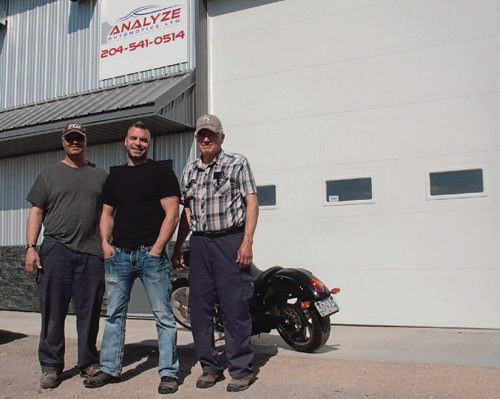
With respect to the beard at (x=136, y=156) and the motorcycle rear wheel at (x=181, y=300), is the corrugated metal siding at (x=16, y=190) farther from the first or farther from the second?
the beard at (x=136, y=156)

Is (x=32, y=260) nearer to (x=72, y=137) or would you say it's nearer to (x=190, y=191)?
(x=72, y=137)

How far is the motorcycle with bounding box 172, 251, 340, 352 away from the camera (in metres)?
5.41

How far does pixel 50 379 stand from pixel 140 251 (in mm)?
1265

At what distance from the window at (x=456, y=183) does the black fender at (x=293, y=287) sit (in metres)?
2.62

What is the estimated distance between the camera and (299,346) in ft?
18.2

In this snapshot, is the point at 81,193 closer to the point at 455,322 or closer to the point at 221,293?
the point at 221,293

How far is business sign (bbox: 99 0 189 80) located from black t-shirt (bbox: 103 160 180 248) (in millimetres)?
5120

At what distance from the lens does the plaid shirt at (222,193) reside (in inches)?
173

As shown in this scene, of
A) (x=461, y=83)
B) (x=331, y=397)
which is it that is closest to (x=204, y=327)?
(x=331, y=397)

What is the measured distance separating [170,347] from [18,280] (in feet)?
23.6

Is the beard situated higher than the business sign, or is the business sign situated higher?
the business sign

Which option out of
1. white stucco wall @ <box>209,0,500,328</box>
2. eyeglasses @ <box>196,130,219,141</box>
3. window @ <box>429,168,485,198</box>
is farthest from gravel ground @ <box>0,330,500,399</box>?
window @ <box>429,168,485,198</box>

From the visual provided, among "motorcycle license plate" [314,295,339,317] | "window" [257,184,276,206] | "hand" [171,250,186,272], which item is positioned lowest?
"motorcycle license plate" [314,295,339,317]

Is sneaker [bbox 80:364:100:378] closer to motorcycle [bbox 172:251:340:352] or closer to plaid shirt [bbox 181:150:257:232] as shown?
motorcycle [bbox 172:251:340:352]
